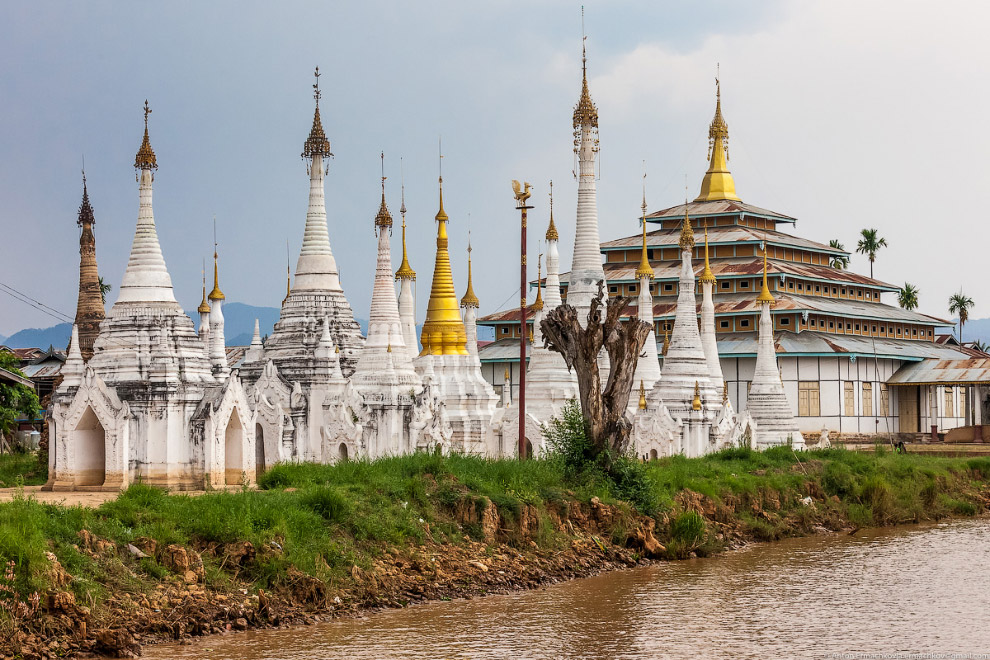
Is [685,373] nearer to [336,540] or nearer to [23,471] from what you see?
[23,471]

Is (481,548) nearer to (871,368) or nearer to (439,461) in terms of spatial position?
(439,461)

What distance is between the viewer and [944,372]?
70.9 meters

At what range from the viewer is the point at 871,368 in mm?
72062

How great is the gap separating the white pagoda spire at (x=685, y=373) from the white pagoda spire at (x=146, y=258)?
19625mm

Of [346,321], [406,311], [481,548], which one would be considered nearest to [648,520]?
[481,548]

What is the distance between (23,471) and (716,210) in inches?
2040

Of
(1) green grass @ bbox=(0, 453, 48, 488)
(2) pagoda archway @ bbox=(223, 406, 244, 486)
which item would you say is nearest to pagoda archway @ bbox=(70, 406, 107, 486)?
(1) green grass @ bbox=(0, 453, 48, 488)

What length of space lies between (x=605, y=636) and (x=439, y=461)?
7.61 m

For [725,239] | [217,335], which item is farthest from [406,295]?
[725,239]

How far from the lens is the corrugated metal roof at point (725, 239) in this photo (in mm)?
77863

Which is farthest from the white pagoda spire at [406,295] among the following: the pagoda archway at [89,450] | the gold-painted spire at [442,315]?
the pagoda archway at [89,450]

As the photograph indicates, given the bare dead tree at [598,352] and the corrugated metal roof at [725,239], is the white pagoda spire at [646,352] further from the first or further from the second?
the corrugated metal roof at [725,239]

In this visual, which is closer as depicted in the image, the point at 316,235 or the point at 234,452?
the point at 234,452

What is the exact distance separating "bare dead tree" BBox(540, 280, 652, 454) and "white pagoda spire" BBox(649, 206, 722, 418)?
51.6ft
